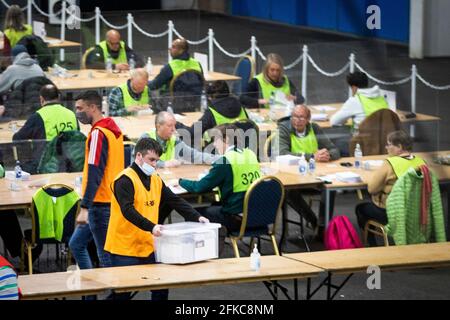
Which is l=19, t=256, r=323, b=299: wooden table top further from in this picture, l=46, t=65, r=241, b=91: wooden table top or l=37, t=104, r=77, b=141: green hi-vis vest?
l=46, t=65, r=241, b=91: wooden table top

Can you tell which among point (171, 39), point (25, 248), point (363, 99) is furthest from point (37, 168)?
point (171, 39)

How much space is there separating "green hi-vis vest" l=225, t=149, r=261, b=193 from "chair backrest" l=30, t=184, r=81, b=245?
3.55 ft

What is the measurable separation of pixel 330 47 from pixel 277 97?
6.56 ft

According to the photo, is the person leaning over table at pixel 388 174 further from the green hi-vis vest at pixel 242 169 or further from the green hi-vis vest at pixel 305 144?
the green hi-vis vest at pixel 305 144

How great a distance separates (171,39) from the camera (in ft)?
51.4

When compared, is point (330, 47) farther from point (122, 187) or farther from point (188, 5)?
point (122, 187)

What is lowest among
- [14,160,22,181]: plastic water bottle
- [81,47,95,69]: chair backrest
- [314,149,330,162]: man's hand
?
[14,160,22,181]: plastic water bottle

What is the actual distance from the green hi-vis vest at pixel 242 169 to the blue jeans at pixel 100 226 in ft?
4.15

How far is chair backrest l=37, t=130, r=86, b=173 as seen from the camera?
9.47 m

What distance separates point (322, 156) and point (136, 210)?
2.88 metres

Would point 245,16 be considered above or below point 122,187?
above

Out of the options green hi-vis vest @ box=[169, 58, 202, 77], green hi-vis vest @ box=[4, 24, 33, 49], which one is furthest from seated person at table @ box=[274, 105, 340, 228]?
green hi-vis vest @ box=[4, 24, 33, 49]

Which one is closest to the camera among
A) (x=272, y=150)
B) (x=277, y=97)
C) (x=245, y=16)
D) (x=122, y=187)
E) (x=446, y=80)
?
(x=122, y=187)

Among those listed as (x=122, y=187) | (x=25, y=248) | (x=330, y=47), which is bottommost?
(x=25, y=248)
